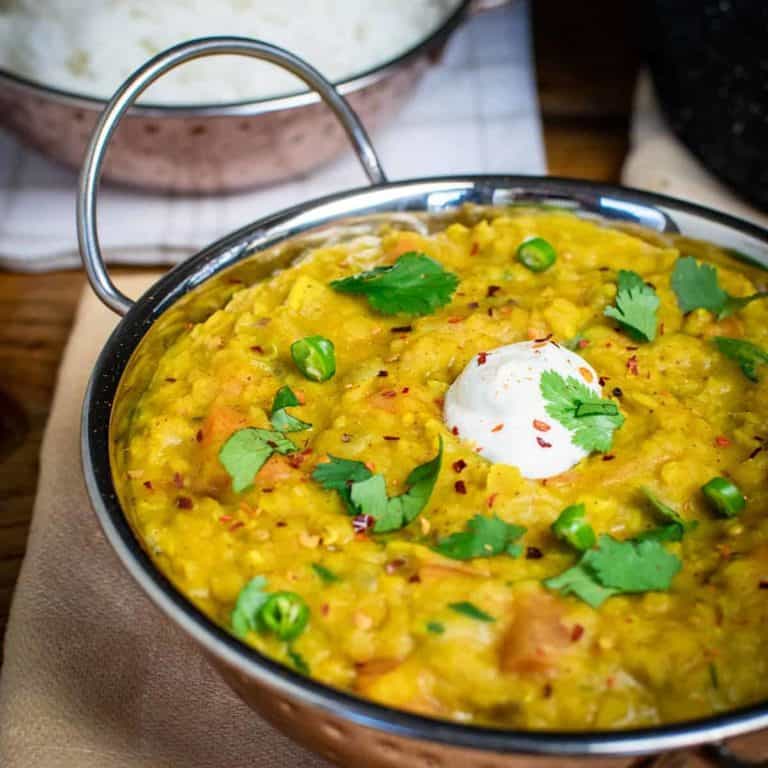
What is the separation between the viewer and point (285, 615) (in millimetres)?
2018

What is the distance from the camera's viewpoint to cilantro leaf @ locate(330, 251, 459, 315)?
8.99 ft

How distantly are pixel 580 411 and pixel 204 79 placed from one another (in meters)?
2.27

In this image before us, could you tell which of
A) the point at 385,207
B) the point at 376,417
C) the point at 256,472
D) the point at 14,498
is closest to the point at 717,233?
the point at 385,207

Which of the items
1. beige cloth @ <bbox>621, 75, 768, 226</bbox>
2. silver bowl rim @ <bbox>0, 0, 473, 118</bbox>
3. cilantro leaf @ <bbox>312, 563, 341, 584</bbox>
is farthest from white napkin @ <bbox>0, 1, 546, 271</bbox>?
cilantro leaf @ <bbox>312, 563, 341, 584</bbox>

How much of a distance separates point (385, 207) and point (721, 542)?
1295 mm

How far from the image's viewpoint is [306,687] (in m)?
1.86

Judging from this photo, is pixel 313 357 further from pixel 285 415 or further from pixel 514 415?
pixel 514 415

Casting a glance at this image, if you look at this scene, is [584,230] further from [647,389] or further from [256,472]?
[256,472]

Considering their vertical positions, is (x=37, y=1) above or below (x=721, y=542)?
above

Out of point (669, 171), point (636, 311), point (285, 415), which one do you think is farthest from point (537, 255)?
point (669, 171)

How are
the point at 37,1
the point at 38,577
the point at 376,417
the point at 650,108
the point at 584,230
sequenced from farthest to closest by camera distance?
1. the point at 650,108
2. the point at 37,1
3. the point at 584,230
4. the point at 38,577
5. the point at 376,417

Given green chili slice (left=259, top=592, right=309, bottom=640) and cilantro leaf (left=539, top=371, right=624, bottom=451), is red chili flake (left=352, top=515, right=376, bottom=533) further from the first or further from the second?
cilantro leaf (left=539, top=371, right=624, bottom=451)

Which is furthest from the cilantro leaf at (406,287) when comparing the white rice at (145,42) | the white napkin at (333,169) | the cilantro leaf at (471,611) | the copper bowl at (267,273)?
the white rice at (145,42)

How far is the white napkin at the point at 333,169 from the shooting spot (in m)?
4.07
